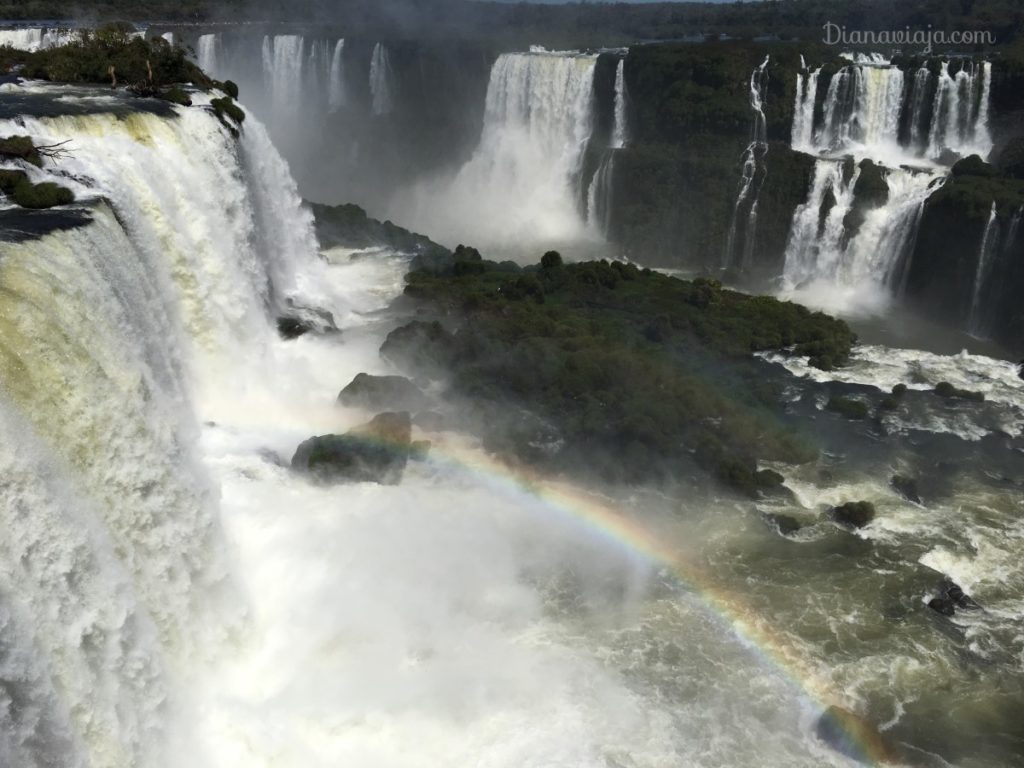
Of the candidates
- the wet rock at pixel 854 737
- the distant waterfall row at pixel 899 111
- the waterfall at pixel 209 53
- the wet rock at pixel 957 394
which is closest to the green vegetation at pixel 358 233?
the distant waterfall row at pixel 899 111

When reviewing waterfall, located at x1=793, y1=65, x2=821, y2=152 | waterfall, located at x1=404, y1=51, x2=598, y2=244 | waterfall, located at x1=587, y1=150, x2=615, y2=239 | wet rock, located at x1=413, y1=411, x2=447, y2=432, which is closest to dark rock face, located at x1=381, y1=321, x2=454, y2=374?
wet rock, located at x1=413, y1=411, x2=447, y2=432

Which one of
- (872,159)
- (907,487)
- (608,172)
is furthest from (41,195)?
(872,159)

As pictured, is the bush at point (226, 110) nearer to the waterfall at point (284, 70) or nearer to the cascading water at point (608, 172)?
the cascading water at point (608, 172)

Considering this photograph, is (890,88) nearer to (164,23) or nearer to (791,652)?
(791,652)

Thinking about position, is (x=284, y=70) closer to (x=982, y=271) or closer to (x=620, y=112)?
(x=620, y=112)

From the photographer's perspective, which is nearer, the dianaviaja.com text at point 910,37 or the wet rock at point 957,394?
the wet rock at point 957,394

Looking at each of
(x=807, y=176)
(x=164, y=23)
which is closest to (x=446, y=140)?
(x=807, y=176)

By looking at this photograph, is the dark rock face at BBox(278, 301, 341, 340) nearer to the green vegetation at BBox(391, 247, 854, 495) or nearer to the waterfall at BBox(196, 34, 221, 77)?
the green vegetation at BBox(391, 247, 854, 495)
